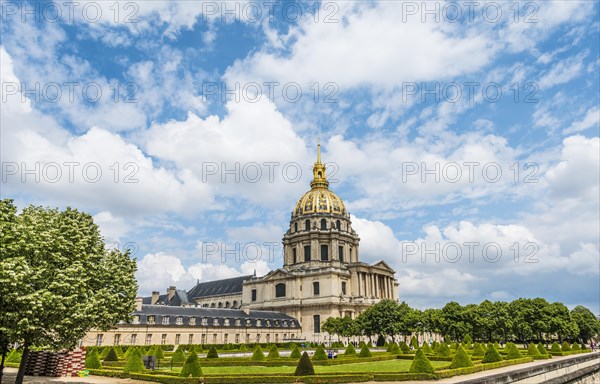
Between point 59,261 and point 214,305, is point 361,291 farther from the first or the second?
point 59,261

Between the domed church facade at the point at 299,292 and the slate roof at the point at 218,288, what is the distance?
333 mm

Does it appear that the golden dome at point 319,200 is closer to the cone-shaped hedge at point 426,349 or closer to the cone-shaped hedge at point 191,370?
the cone-shaped hedge at point 426,349

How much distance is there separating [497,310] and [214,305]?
67.9 meters

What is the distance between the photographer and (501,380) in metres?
19.8

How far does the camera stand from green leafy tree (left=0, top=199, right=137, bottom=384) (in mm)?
17578

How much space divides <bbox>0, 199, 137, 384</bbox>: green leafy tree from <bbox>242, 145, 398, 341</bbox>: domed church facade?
71812 millimetres

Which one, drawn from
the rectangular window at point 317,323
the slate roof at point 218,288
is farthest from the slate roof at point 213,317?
the slate roof at point 218,288

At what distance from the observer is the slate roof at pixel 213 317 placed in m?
66.7

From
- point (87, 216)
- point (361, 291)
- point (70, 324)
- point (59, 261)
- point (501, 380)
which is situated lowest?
point (501, 380)

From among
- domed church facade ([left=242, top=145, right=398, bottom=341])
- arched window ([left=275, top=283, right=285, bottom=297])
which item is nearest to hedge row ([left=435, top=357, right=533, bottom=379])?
domed church facade ([left=242, top=145, right=398, bottom=341])

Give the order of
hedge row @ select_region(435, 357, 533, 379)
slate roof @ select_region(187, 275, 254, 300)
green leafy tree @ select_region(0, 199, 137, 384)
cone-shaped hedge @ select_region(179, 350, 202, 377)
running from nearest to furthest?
green leafy tree @ select_region(0, 199, 137, 384)
cone-shaped hedge @ select_region(179, 350, 202, 377)
hedge row @ select_region(435, 357, 533, 379)
slate roof @ select_region(187, 275, 254, 300)

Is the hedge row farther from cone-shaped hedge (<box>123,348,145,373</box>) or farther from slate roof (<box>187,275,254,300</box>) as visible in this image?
slate roof (<box>187,275,254,300</box>)

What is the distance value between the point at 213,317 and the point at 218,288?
138ft

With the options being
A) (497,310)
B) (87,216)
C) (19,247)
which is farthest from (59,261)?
(497,310)
